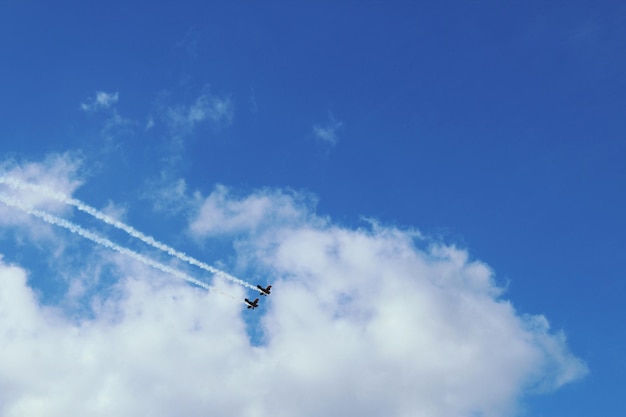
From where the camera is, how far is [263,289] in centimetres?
11412
